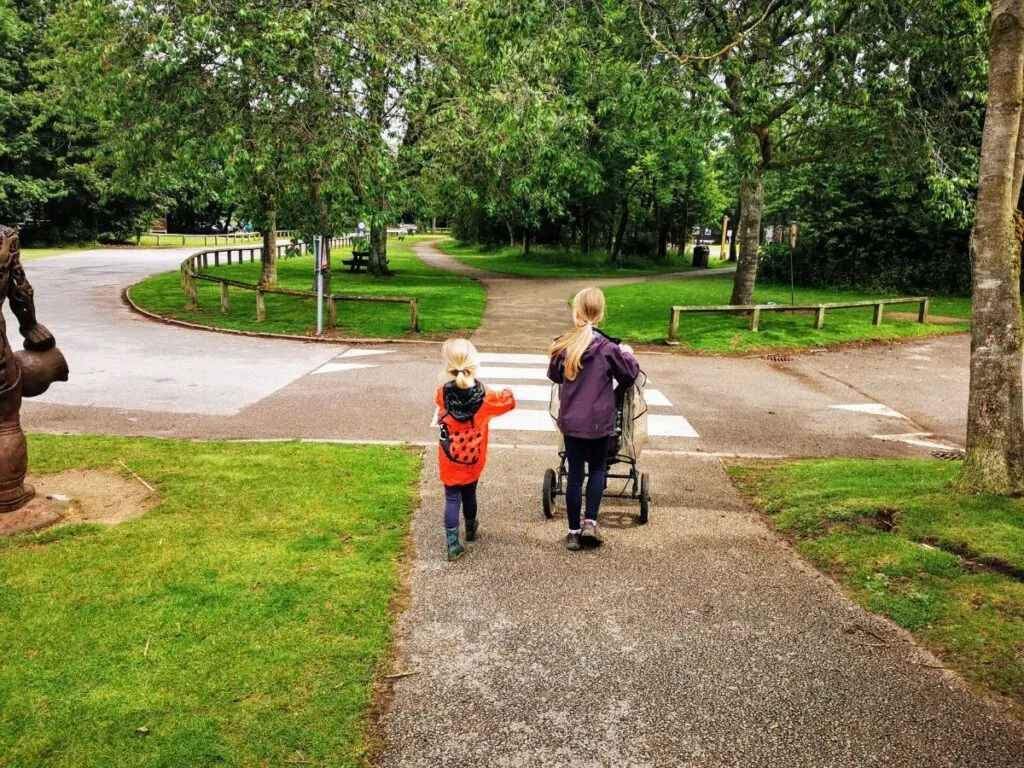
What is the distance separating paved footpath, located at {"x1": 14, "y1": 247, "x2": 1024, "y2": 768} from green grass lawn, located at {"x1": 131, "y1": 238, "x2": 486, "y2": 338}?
5.64 metres

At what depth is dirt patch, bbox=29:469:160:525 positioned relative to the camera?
5.78 metres

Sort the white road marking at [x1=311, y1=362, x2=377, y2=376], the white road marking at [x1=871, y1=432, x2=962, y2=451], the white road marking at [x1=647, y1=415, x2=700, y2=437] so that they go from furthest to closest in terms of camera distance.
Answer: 1. the white road marking at [x1=311, y1=362, x2=377, y2=376]
2. the white road marking at [x1=647, y1=415, x2=700, y2=437]
3. the white road marking at [x1=871, y1=432, x2=962, y2=451]

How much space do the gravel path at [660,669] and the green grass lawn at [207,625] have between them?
0.34 m

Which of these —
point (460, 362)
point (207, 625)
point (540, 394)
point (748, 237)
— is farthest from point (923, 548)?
point (748, 237)

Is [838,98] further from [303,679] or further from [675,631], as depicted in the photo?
[303,679]

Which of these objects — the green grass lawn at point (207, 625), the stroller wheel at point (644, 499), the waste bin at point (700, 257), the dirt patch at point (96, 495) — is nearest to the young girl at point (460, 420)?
the green grass lawn at point (207, 625)

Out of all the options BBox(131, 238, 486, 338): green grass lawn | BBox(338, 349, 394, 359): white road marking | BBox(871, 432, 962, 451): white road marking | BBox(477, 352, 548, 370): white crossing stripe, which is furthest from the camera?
BBox(131, 238, 486, 338): green grass lawn

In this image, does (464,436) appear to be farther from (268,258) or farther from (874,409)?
(268,258)

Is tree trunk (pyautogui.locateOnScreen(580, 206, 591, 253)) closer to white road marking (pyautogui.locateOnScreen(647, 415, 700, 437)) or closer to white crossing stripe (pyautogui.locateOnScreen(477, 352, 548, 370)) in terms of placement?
white crossing stripe (pyautogui.locateOnScreen(477, 352, 548, 370))

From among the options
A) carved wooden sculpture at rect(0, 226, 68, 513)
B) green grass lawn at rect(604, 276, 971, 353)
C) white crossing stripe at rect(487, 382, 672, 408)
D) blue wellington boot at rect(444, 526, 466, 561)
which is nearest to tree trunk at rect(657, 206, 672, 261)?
green grass lawn at rect(604, 276, 971, 353)

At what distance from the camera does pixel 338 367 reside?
12.5m

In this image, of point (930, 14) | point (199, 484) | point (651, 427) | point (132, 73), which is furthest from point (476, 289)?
point (199, 484)

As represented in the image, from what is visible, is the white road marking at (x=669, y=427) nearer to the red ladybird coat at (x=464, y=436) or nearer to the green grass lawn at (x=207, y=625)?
the green grass lawn at (x=207, y=625)

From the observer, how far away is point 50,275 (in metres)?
28.0
